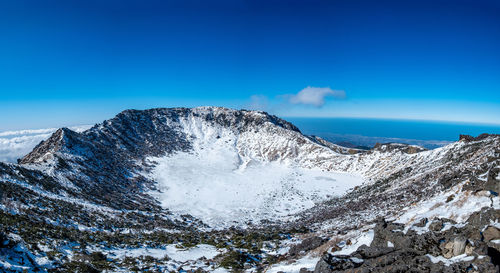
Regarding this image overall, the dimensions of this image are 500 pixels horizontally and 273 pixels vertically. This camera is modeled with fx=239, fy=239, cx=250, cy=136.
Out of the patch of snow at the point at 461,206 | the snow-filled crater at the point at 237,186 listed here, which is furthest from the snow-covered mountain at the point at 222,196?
the snow-filled crater at the point at 237,186

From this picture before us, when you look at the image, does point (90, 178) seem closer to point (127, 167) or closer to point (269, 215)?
point (127, 167)

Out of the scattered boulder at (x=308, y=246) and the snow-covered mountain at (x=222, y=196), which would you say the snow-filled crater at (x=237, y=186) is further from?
the scattered boulder at (x=308, y=246)

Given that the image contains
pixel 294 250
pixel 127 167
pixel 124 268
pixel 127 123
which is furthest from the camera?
pixel 127 123

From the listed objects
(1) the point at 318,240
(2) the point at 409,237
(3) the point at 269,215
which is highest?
(2) the point at 409,237

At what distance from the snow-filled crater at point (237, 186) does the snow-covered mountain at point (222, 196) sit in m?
0.36

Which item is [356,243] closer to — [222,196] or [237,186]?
[222,196]

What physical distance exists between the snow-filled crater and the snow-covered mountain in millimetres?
358

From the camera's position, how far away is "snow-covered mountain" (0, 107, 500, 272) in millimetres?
18008

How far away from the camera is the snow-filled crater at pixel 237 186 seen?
4812cm

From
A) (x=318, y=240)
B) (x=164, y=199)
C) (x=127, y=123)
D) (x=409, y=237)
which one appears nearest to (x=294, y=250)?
(x=318, y=240)

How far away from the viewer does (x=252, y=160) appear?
9444 centimetres

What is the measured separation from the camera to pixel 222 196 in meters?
57.5

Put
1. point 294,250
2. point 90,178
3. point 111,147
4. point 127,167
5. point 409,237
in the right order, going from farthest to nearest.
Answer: point 111,147 < point 127,167 < point 90,178 < point 294,250 < point 409,237

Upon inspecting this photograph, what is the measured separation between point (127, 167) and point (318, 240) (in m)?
64.5
